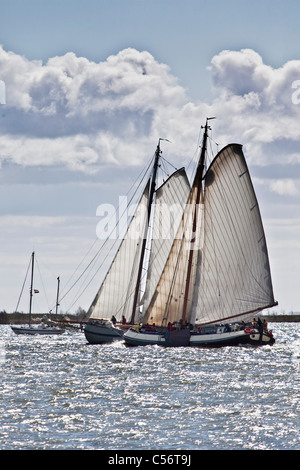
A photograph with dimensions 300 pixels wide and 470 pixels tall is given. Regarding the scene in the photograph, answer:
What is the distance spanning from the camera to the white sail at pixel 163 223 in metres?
89.4

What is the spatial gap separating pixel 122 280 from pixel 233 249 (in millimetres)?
16529

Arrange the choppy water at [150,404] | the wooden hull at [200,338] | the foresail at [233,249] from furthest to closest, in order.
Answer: the wooden hull at [200,338]
the foresail at [233,249]
the choppy water at [150,404]

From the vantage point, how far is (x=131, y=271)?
89.6 meters

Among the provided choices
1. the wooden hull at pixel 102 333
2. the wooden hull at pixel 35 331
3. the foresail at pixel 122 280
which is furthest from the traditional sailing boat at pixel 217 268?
the wooden hull at pixel 35 331

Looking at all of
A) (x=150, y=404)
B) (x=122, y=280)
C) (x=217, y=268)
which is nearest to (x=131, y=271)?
(x=122, y=280)

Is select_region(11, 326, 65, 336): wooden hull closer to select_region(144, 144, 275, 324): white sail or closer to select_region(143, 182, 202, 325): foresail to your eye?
select_region(143, 182, 202, 325): foresail

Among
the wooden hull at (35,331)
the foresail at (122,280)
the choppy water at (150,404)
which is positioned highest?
the foresail at (122,280)

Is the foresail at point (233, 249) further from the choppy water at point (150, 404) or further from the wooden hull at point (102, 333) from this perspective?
the choppy water at point (150, 404)

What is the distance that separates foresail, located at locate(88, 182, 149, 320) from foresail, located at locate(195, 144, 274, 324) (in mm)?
12606

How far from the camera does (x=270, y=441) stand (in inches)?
1097

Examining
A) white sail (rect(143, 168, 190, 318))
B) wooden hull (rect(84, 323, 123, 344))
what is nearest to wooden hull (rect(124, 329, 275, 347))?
wooden hull (rect(84, 323, 123, 344))

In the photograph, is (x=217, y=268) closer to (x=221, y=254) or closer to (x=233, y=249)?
(x=221, y=254)

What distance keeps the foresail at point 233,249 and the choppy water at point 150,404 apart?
14.8m
